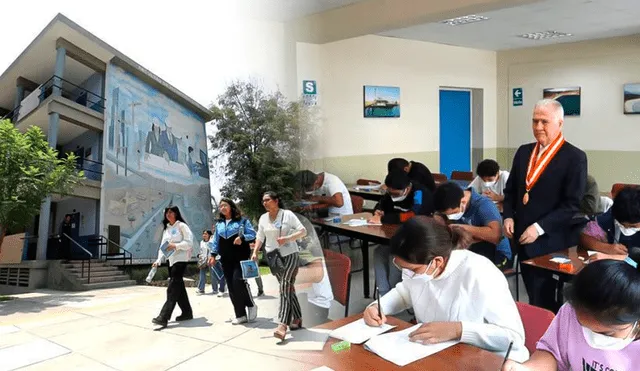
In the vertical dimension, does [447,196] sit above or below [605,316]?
above

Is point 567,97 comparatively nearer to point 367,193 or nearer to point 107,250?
point 367,193

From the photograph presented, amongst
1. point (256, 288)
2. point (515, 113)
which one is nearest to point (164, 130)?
point (256, 288)

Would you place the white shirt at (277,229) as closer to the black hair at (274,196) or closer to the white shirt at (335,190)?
the black hair at (274,196)

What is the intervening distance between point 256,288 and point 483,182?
60 cm

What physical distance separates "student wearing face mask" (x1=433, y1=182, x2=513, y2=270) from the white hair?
252 mm

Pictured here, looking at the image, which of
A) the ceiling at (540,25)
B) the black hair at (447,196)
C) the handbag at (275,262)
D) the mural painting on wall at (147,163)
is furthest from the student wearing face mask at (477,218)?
the mural painting on wall at (147,163)

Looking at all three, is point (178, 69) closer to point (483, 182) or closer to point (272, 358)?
point (272, 358)

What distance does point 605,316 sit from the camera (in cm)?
111

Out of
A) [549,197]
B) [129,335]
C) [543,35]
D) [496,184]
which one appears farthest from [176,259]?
[543,35]

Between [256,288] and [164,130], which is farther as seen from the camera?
[256,288]

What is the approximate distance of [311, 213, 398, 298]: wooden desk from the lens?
1.15 metres

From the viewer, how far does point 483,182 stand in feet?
4.24

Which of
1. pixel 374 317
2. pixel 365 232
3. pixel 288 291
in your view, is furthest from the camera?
pixel 374 317

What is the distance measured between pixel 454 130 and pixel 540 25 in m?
0.37
